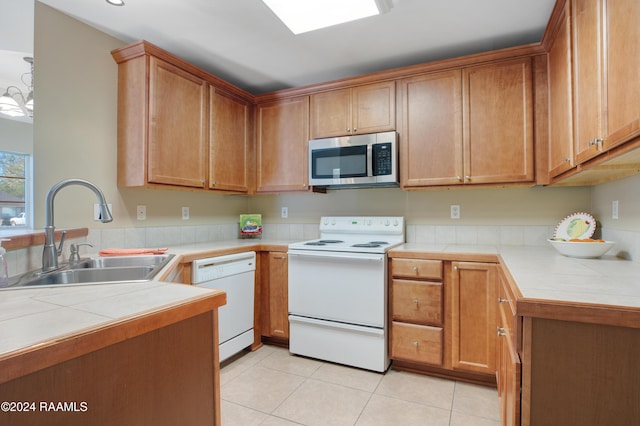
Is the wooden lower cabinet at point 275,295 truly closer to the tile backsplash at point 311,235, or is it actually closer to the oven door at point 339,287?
the oven door at point 339,287

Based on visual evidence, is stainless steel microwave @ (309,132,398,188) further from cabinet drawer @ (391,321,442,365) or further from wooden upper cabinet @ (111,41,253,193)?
cabinet drawer @ (391,321,442,365)

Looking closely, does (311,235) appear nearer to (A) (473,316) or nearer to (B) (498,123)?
(A) (473,316)

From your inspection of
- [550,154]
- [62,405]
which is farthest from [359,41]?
[62,405]

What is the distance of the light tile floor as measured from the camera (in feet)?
5.96

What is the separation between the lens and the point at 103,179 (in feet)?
7.39

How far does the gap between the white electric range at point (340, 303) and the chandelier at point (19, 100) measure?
72.4 inches

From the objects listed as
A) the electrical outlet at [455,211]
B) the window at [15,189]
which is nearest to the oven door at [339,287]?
the electrical outlet at [455,211]

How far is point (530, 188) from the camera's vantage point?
2.52m

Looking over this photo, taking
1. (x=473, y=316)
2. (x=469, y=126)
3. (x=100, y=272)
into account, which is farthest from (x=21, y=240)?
(x=469, y=126)

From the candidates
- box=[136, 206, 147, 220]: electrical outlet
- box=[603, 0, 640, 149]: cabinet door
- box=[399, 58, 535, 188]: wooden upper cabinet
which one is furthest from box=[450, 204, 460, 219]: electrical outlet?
box=[136, 206, 147, 220]: electrical outlet

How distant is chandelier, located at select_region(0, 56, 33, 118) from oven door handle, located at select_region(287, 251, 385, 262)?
185 cm

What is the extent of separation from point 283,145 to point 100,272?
1.81m

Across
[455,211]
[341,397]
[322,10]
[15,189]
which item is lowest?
[341,397]

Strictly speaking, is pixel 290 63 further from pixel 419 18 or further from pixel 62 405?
pixel 62 405
